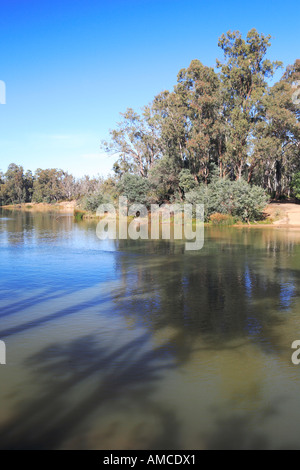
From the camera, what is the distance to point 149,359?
657cm

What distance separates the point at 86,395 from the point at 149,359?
4.85 ft

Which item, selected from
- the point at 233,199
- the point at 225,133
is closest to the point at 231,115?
the point at 225,133

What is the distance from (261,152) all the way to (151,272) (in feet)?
80.6

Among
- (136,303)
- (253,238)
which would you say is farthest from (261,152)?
(136,303)

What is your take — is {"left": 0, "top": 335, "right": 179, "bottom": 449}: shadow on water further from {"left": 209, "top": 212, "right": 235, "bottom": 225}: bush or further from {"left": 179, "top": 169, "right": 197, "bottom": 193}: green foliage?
{"left": 179, "top": 169, "right": 197, "bottom": 193}: green foliage

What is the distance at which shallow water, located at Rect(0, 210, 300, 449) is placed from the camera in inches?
182

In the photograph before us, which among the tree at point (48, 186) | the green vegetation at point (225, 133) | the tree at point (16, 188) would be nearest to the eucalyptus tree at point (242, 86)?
the green vegetation at point (225, 133)

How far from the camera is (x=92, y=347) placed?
23.2 ft

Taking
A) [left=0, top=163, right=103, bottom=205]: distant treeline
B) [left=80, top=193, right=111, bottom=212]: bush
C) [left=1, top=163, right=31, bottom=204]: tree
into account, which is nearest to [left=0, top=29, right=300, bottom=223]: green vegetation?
[left=80, top=193, right=111, bottom=212]: bush

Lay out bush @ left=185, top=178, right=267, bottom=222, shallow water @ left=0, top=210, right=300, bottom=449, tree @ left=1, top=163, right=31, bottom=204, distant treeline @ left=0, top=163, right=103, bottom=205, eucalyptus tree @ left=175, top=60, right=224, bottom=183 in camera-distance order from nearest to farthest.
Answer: shallow water @ left=0, top=210, right=300, bottom=449 → bush @ left=185, top=178, right=267, bottom=222 → eucalyptus tree @ left=175, top=60, right=224, bottom=183 → distant treeline @ left=0, top=163, right=103, bottom=205 → tree @ left=1, top=163, right=31, bottom=204

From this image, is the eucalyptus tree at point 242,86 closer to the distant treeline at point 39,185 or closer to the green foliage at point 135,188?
the green foliage at point 135,188

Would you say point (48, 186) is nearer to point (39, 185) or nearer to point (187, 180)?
point (39, 185)

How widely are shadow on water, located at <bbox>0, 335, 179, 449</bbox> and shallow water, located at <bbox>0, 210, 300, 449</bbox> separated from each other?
0.02 m
